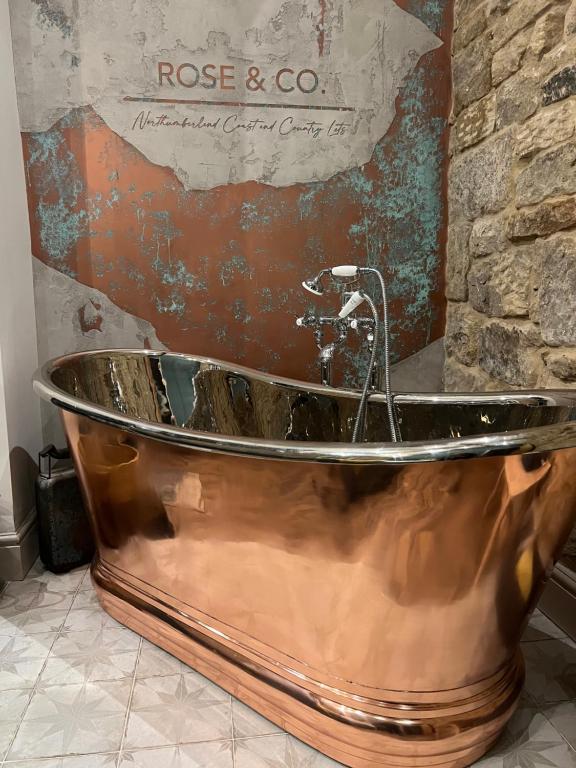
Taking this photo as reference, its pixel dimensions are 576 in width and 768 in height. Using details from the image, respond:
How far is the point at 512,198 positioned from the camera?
167cm

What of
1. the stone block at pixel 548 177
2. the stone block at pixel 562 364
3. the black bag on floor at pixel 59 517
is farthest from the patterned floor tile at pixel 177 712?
the stone block at pixel 548 177

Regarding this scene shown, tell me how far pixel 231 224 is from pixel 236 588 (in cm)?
140

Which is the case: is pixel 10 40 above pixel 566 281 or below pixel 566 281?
above

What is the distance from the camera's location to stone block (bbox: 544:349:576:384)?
1434mm

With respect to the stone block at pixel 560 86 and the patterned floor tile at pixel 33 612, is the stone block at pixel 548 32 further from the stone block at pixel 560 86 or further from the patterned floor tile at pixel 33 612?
the patterned floor tile at pixel 33 612

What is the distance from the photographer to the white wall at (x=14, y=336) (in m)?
1.74

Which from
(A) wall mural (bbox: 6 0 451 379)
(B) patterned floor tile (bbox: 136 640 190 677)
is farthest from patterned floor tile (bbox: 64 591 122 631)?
(A) wall mural (bbox: 6 0 451 379)

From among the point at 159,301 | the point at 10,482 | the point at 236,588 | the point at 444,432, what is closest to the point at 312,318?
the point at 444,432

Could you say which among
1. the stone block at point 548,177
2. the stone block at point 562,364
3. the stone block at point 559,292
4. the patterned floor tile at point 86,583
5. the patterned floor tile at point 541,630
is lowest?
the patterned floor tile at point 541,630

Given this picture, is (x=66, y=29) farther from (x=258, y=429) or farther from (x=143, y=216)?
(x=258, y=429)

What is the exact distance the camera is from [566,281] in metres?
1.42

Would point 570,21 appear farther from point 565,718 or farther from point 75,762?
point 75,762

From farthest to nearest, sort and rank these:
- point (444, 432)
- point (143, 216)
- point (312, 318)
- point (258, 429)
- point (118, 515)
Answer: point (143, 216) → point (258, 429) → point (312, 318) → point (444, 432) → point (118, 515)

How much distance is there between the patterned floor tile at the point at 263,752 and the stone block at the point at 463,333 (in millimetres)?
1370
